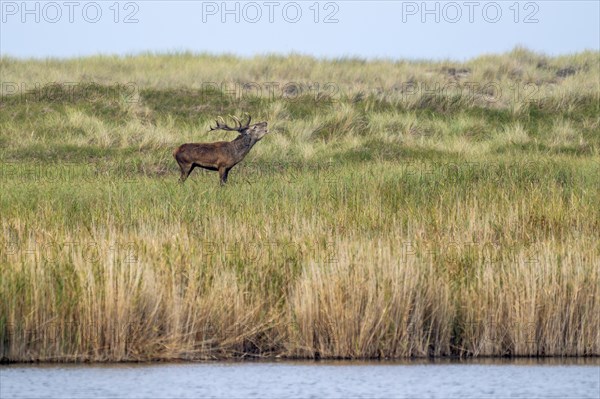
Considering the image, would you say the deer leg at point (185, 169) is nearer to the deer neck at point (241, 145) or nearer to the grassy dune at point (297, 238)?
the grassy dune at point (297, 238)

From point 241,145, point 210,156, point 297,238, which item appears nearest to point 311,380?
point 297,238

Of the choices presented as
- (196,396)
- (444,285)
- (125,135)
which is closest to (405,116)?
(125,135)

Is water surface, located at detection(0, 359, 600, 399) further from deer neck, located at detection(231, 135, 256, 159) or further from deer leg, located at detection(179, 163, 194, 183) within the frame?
deer neck, located at detection(231, 135, 256, 159)

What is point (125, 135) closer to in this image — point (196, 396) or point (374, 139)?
point (374, 139)

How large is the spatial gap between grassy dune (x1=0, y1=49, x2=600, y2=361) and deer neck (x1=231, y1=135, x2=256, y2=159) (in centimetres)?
58

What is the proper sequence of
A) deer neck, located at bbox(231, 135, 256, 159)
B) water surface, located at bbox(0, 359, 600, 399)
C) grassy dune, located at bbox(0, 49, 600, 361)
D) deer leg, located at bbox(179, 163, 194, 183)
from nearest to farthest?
water surface, located at bbox(0, 359, 600, 399), grassy dune, located at bbox(0, 49, 600, 361), deer leg, located at bbox(179, 163, 194, 183), deer neck, located at bbox(231, 135, 256, 159)

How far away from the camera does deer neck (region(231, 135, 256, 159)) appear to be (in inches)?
734

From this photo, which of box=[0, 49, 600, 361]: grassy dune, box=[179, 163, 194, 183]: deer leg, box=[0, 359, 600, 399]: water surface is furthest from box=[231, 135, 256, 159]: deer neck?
box=[0, 359, 600, 399]: water surface

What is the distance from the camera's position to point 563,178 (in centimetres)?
1759

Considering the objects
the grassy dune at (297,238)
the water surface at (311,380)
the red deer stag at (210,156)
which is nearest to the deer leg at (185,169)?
the red deer stag at (210,156)

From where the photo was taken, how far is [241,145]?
18.8 metres

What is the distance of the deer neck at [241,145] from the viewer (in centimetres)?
1866

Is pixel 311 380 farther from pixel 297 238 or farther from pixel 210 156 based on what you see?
pixel 210 156

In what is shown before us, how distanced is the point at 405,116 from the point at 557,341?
17.7m
